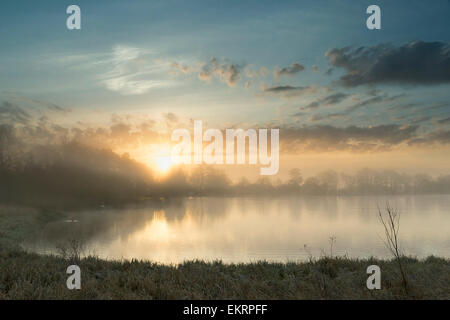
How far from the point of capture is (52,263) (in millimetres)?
12336

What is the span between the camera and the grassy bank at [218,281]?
8.70 meters

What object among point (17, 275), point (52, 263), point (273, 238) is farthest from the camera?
point (273, 238)

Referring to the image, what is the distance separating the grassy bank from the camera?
8.70m

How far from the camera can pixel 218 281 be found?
33.1 feet

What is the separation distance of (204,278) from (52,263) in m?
5.53

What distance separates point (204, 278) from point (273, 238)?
89.4 feet
